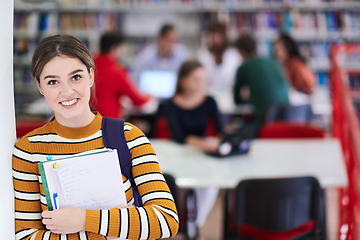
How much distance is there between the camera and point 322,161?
8.31ft

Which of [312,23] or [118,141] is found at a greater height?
[312,23]

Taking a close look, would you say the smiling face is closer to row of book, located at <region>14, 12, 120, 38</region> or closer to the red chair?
the red chair

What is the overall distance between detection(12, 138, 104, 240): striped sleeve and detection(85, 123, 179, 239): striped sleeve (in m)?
0.07

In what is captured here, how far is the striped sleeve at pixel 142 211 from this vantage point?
902mm

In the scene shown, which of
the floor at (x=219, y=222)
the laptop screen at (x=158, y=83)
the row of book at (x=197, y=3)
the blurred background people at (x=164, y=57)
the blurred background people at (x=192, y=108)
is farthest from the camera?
the row of book at (x=197, y=3)

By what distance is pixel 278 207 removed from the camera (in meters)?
2.08

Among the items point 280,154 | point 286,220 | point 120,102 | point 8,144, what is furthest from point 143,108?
point 8,144

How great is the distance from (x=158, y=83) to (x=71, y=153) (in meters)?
3.64

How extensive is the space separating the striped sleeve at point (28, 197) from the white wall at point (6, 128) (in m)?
0.01

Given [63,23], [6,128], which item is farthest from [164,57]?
[6,128]

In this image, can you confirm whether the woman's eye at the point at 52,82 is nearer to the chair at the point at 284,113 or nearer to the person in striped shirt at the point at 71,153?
the person in striped shirt at the point at 71,153

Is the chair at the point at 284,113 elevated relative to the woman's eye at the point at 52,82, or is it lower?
elevated

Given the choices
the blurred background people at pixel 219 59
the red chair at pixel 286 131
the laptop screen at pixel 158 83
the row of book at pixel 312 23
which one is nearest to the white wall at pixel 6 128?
the red chair at pixel 286 131

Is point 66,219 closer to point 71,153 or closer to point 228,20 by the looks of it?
point 71,153
